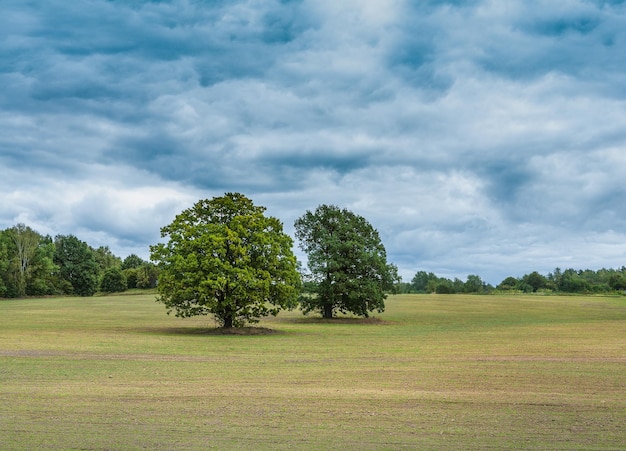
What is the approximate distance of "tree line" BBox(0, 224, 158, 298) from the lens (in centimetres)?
13138

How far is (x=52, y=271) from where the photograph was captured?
140125 mm

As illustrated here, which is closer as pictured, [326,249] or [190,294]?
[190,294]

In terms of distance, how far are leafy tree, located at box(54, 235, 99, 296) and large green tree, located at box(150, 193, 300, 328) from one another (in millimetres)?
118528

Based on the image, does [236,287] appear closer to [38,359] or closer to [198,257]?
[198,257]

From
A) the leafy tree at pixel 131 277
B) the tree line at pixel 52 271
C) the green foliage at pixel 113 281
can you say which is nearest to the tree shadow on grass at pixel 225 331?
the tree line at pixel 52 271

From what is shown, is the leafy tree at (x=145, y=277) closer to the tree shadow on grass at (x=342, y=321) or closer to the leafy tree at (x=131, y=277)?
the leafy tree at (x=131, y=277)

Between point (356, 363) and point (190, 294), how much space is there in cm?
1992

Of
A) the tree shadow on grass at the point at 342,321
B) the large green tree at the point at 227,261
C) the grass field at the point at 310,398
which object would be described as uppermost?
the large green tree at the point at 227,261

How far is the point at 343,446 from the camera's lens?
11234 mm

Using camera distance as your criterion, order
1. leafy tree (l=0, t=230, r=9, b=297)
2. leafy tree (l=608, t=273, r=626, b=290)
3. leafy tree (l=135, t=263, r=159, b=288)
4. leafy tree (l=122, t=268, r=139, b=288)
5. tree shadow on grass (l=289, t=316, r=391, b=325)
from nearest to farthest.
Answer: tree shadow on grass (l=289, t=316, r=391, b=325) < leafy tree (l=0, t=230, r=9, b=297) < leafy tree (l=135, t=263, r=159, b=288) < leafy tree (l=122, t=268, r=139, b=288) < leafy tree (l=608, t=273, r=626, b=290)

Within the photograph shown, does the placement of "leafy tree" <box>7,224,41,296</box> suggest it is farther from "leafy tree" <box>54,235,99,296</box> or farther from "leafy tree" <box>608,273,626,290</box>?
"leafy tree" <box>608,273,626,290</box>

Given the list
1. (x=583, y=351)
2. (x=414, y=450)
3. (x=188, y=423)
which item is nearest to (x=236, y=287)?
(x=583, y=351)

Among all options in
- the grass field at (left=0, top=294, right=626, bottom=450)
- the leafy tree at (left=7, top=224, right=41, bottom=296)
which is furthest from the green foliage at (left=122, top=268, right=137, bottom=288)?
the grass field at (left=0, top=294, right=626, bottom=450)

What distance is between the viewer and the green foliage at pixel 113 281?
546ft
